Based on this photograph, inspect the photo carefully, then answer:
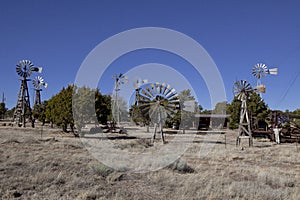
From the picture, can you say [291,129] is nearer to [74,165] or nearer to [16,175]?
[74,165]

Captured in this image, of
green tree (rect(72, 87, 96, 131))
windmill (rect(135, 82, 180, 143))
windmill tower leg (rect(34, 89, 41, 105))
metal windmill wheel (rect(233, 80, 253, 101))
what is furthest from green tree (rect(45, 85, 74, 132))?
windmill tower leg (rect(34, 89, 41, 105))

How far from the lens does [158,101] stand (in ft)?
69.9

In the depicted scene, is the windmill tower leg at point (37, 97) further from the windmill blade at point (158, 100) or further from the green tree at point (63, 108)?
the windmill blade at point (158, 100)

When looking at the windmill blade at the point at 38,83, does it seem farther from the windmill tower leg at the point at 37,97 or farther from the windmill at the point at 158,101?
the windmill at the point at 158,101

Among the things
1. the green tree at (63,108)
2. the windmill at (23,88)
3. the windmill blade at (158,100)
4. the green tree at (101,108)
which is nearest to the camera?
the windmill blade at (158,100)

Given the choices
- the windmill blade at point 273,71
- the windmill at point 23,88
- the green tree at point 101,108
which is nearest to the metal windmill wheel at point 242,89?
the windmill blade at point 273,71

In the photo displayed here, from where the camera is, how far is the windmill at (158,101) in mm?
20750

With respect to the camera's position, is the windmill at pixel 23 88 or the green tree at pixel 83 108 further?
the windmill at pixel 23 88

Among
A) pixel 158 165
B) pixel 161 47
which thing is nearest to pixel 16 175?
pixel 158 165

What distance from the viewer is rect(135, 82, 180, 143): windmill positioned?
20.8 meters

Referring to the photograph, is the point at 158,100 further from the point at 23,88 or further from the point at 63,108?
the point at 23,88

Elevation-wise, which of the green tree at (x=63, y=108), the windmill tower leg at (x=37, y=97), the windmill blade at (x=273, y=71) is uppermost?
the windmill blade at (x=273, y=71)

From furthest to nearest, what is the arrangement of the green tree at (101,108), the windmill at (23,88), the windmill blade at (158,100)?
the windmill at (23,88) < the green tree at (101,108) < the windmill blade at (158,100)

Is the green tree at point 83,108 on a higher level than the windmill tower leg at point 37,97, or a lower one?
lower
